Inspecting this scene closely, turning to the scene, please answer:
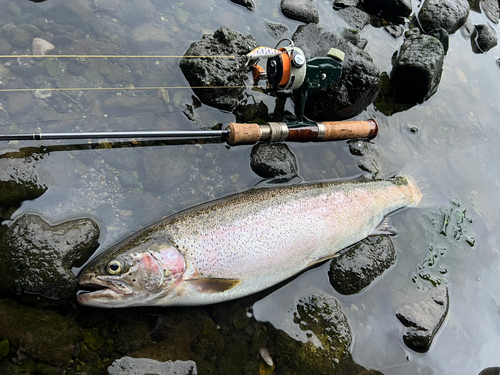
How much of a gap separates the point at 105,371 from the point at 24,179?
5.73ft

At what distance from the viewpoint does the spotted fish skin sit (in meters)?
2.70

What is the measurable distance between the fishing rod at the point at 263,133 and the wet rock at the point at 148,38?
4.39ft

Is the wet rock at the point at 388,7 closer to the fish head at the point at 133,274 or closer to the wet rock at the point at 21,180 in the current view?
the fish head at the point at 133,274

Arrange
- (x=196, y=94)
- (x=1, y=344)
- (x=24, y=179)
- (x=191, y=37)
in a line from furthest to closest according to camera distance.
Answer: (x=191, y=37) → (x=196, y=94) → (x=24, y=179) → (x=1, y=344)

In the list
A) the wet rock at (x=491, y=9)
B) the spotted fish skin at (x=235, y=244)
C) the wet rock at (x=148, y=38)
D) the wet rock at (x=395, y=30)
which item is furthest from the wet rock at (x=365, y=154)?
the wet rock at (x=491, y=9)

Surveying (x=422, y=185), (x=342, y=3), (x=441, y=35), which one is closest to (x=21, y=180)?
(x=422, y=185)

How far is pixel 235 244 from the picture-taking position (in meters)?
2.96

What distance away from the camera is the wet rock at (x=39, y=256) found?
267cm

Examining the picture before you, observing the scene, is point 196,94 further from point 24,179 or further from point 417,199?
point 417,199

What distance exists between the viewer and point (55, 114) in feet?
11.0

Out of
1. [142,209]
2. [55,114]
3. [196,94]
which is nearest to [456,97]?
[196,94]

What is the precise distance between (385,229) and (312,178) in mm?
964

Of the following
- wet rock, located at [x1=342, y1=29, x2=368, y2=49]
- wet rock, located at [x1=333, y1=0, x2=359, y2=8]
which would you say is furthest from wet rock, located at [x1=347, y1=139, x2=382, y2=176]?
wet rock, located at [x1=333, y1=0, x2=359, y2=8]

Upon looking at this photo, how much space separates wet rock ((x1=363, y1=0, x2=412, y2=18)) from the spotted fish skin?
11.2 feet
